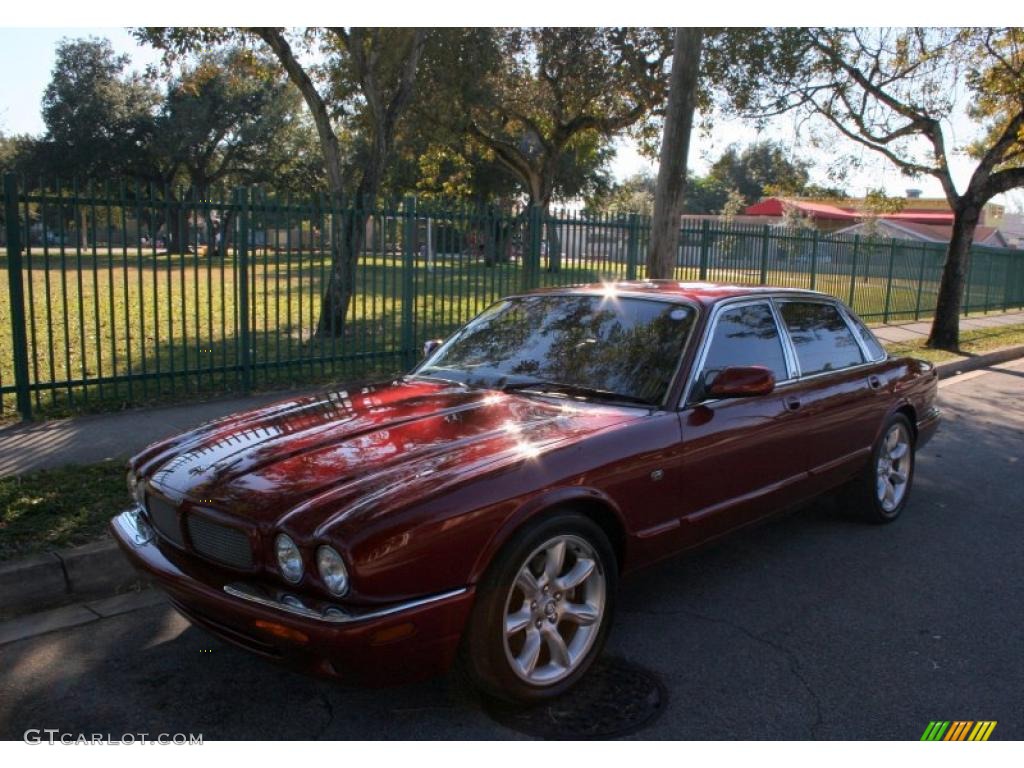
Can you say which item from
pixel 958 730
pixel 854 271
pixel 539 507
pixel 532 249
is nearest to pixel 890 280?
pixel 854 271

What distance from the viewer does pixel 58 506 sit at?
16.5ft

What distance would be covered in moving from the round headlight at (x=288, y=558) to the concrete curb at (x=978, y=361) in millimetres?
12417

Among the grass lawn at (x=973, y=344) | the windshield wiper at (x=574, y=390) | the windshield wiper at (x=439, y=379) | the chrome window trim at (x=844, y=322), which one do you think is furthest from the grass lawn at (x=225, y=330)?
the windshield wiper at (x=574, y=390)

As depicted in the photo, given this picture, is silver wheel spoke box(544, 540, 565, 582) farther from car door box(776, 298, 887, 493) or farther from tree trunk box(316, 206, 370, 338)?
tree trunk box(316, 206, 370, 338)

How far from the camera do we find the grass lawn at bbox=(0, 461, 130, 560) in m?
4.52

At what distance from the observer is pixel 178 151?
39.0 meters

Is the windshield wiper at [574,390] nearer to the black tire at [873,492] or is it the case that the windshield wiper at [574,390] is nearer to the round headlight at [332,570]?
the round headlight at [332,570]

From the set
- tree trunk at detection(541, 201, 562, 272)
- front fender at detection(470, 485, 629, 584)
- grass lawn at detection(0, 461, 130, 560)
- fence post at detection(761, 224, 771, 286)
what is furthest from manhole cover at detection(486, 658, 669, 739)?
fence post at detection(761, 224, 771, 286)

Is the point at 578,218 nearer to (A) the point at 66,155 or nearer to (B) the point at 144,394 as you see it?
(B) the point at 144,394

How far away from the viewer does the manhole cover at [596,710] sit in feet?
10.4

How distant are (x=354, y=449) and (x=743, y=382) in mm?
1775

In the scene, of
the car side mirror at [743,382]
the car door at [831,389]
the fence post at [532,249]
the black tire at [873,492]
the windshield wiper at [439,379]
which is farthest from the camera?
the fence post at [532,249]

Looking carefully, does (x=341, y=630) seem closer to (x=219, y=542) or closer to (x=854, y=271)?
(x=219, y=542)

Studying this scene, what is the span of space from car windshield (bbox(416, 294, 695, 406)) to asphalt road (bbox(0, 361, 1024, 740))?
3.72 ft
